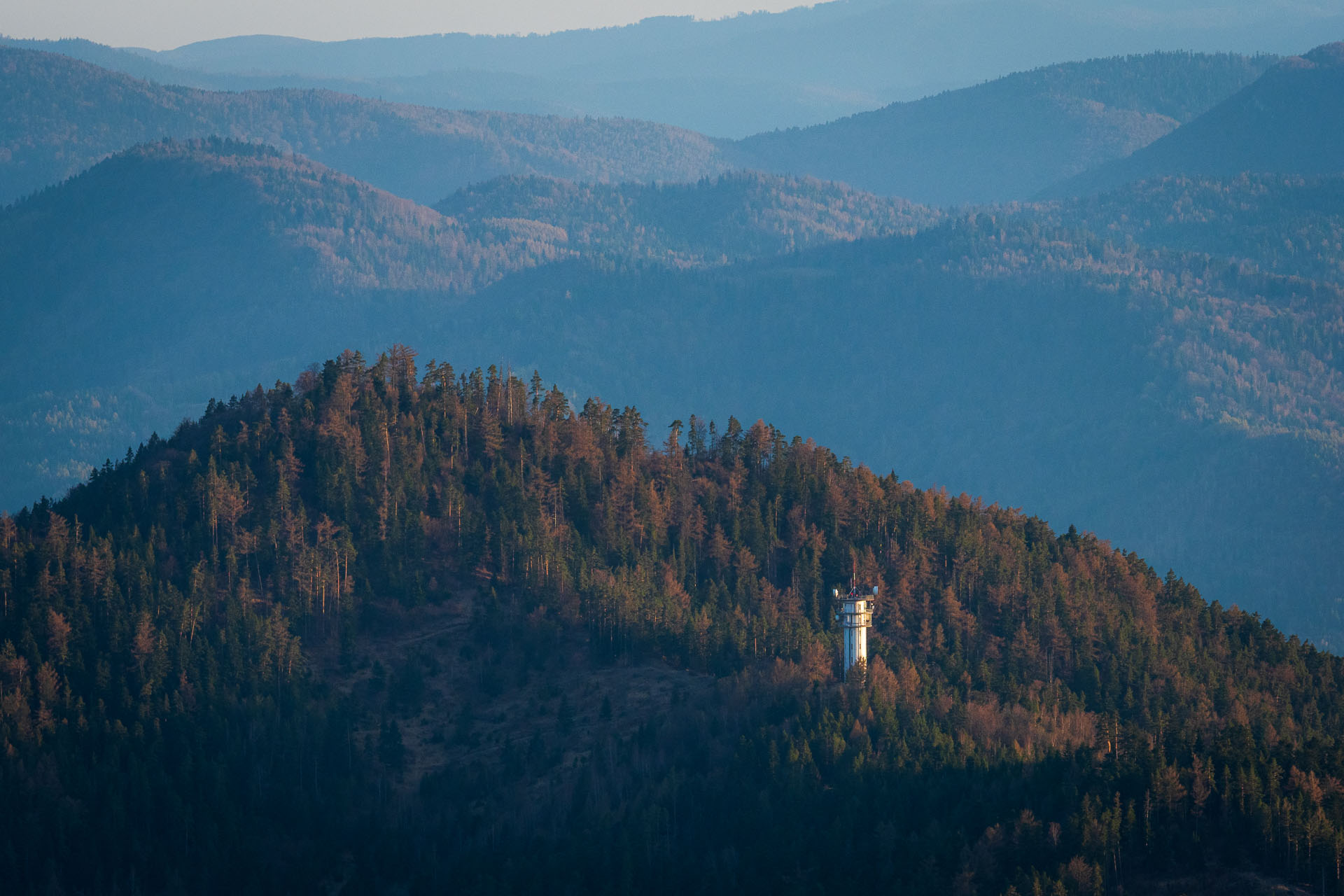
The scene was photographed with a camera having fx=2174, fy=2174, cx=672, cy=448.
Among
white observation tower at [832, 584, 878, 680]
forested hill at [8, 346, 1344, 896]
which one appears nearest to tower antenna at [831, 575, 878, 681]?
white observation tower at [832, 584, 878, 680]

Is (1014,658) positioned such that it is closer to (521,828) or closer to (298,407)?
(521,828)

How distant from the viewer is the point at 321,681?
555ft

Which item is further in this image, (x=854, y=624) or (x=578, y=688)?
(x=578, y=688)

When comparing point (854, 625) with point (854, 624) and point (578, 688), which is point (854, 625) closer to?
point (854, 624)

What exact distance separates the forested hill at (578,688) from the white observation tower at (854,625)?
289 cm

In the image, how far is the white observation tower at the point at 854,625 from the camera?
16900 centimetres

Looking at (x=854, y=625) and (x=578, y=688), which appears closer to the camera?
(x=854, y=625)

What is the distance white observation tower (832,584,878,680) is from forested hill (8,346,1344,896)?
9.50ft

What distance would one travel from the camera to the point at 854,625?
170 metres

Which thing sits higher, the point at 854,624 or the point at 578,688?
the point at 854,624

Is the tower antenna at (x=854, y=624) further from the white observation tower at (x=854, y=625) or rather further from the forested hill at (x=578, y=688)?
the forested hill at (x=578, y=688)

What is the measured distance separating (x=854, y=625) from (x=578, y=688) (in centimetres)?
2219

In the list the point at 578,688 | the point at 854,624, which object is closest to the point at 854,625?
the point at 854,624

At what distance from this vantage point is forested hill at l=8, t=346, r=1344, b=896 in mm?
142750
